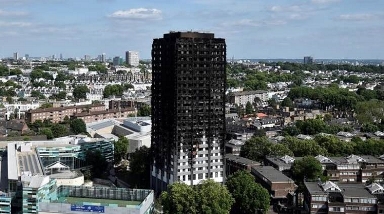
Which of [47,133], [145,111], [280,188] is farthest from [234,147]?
[145,111]

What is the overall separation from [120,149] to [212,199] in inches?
660

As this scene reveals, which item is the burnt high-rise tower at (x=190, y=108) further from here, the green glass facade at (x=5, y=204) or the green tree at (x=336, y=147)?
the green tree at (x=336, y=147)

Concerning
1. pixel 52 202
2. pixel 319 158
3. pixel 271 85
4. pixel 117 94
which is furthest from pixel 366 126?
pixel 271 85

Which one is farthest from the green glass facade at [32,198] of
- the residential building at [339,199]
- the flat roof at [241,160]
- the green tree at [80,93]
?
the green tree at [80,93]

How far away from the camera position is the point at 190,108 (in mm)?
31484

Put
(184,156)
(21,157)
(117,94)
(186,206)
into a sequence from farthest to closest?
(117,94)
(21,157)
(184,156)
(186,206)

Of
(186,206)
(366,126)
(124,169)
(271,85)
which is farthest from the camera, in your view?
(271,85)

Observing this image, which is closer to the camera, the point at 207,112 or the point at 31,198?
the point at 31,198

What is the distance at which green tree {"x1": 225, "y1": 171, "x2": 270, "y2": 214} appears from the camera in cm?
2839

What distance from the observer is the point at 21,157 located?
33.8 m

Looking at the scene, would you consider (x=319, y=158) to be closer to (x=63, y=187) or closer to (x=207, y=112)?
(x=207, y=112)

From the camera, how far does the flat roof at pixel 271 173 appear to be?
3247 cm

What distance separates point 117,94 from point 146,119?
104ft

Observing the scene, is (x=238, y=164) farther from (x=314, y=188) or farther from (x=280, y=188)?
(x=314, y=188)
